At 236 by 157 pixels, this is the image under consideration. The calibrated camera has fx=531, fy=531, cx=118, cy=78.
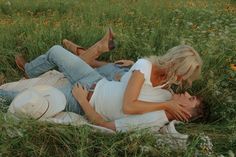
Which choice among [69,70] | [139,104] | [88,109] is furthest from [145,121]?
[69,70]

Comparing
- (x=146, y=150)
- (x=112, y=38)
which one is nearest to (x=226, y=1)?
(x=112, y=38)

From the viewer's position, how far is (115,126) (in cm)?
426

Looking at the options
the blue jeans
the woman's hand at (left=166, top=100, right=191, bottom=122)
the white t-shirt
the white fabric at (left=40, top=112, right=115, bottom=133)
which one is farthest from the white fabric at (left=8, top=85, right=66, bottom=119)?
the woman's hand at (left=166, top=100, right=191, bottom=122)

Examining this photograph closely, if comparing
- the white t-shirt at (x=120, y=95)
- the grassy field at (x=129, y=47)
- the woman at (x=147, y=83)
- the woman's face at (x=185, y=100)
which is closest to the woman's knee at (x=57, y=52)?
the woman at (x=147, y=83)

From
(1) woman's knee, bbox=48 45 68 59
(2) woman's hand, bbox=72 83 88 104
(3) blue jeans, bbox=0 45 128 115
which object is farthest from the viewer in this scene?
(1) woman's knee, bbox=48 45 68 59

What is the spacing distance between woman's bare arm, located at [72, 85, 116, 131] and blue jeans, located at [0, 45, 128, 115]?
0.08 m

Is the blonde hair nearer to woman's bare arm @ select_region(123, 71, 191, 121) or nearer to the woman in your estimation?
the woman

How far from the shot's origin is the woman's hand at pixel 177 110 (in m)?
4.35

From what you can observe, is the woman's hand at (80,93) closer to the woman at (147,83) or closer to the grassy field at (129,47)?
the woman at (147,83)

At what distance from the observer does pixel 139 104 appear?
4273 millimetres

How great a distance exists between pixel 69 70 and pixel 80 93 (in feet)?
1.42

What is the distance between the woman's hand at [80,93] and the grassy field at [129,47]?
618 millimetres

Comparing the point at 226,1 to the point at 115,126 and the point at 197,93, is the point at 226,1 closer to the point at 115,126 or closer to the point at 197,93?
the point at 197,93

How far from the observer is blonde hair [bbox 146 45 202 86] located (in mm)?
4391
